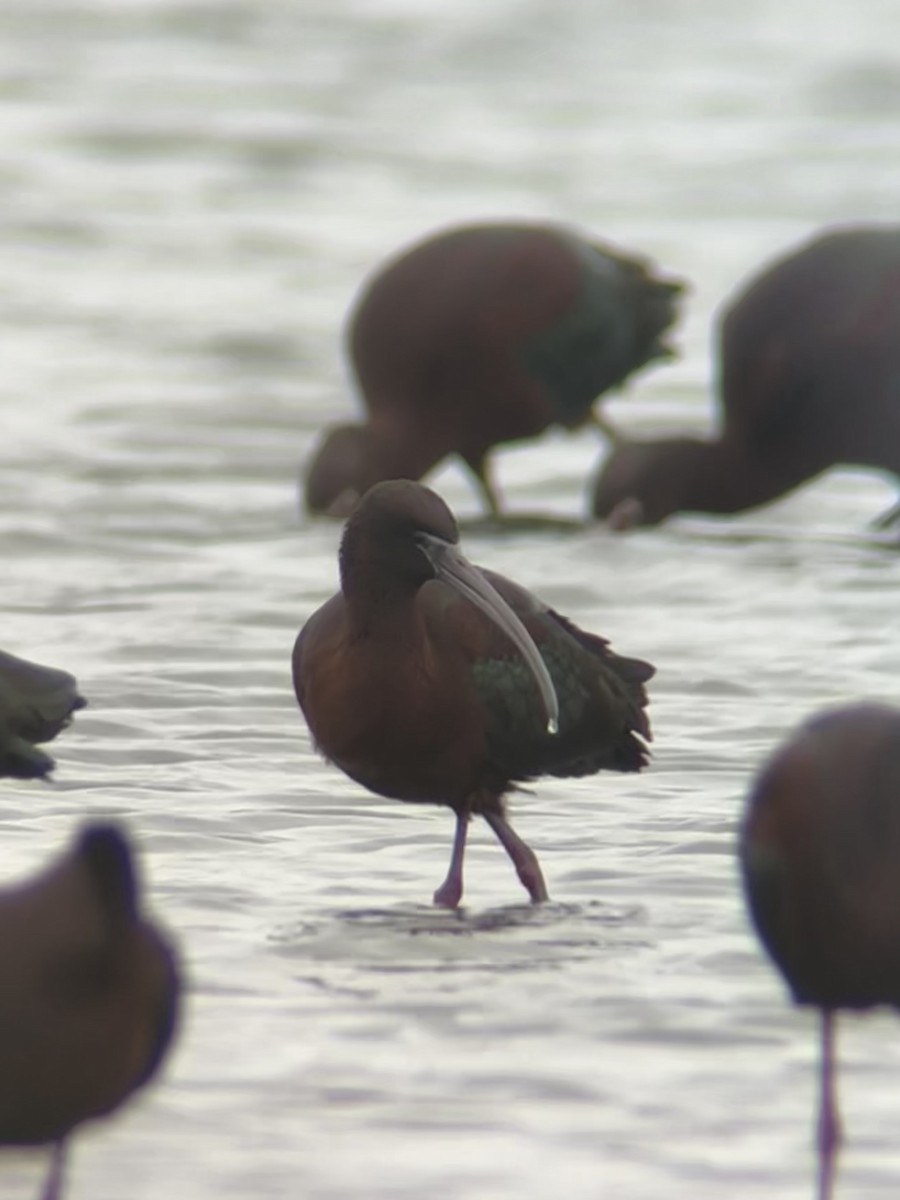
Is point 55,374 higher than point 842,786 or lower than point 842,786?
lower

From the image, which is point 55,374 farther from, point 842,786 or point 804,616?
point 842,786

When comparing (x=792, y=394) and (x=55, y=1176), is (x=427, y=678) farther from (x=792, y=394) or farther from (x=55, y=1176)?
(x=792, y=394)

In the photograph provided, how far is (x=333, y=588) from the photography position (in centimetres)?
1107

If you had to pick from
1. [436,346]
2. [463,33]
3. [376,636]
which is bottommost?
[463,33]

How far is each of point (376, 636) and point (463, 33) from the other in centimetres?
2117

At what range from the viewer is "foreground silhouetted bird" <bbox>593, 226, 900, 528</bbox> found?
11938 mm

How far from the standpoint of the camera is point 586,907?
7246 millimetres

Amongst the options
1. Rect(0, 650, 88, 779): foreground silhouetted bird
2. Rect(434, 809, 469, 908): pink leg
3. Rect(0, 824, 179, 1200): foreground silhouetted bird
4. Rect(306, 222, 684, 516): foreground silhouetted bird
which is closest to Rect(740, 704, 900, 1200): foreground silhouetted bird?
Rect(0, 824, 179, 1200): foreground silhouetted bird

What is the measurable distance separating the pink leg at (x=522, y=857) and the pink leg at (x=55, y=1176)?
7.21 feet

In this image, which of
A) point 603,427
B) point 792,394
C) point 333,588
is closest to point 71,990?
point 333,588

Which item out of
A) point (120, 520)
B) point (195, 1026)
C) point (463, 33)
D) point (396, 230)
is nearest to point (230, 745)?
point (195, 1026)

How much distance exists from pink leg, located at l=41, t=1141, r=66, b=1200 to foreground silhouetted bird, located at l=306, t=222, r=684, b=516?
23.4 feet

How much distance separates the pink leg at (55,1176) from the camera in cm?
508

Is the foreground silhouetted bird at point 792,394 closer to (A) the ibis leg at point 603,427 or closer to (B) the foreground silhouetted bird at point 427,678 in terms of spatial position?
(A) the ibis leg at point 603,427
